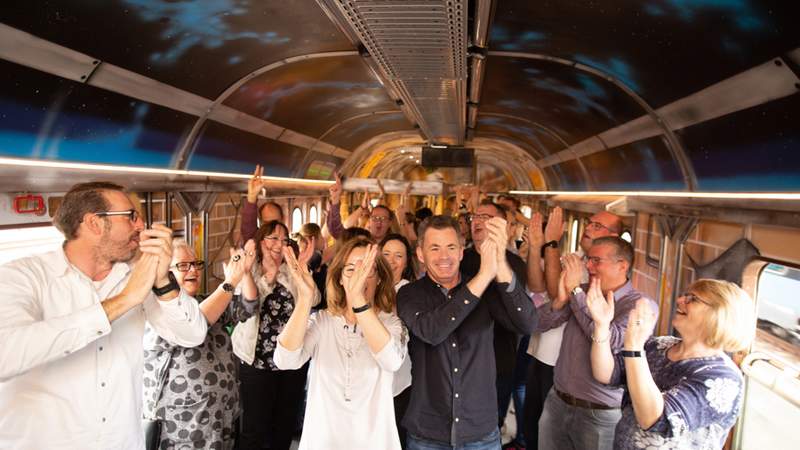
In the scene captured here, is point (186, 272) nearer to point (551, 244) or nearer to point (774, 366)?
point (551, 244)

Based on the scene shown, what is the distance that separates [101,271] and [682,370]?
2.81 meters

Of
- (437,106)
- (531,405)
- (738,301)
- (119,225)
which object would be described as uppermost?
(437,106)

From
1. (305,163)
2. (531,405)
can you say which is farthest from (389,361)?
(305,163)

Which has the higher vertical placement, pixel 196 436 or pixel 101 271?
pixel 101 271

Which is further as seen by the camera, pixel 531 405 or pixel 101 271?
pixel 531 405

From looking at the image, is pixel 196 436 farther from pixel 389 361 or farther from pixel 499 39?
pixel 499 39

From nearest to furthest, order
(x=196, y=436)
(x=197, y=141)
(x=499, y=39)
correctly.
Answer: (x=196, y=436)
(x=499, y=39)
(x=197, y=141)

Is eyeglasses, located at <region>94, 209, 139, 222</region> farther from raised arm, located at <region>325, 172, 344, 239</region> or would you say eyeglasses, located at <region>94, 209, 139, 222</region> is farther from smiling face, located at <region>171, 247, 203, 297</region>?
raised arm, located at <region>325, 172, 344, 239</region>

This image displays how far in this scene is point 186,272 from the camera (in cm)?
373

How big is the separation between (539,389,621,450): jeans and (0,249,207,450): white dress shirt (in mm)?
2396

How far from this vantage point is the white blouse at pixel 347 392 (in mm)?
3037

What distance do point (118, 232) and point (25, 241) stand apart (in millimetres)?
1839

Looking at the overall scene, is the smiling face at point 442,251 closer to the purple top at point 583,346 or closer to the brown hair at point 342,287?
the brown hair at point 342,287

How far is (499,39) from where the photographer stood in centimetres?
455
